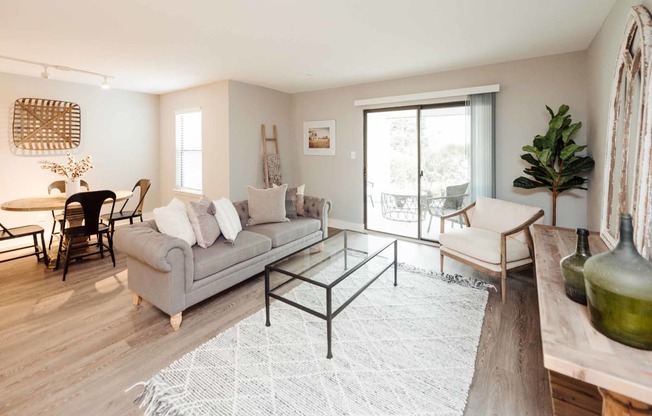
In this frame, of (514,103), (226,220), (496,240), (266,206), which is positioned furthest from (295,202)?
(514,103)

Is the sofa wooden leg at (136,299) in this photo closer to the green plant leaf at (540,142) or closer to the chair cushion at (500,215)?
the chair cushion at (500,215)

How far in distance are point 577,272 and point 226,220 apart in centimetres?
271

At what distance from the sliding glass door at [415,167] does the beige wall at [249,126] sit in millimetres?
1693

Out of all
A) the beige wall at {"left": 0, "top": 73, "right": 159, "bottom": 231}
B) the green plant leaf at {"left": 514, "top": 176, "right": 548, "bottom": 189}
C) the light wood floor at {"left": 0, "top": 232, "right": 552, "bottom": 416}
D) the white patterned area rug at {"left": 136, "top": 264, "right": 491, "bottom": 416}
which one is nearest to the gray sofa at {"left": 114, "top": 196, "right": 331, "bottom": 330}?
the light wood floor at {"left": 0, "top": 232, "right": 552, "bottom": 416}

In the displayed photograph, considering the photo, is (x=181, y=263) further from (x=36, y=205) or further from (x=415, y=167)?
(x=415, y=167)

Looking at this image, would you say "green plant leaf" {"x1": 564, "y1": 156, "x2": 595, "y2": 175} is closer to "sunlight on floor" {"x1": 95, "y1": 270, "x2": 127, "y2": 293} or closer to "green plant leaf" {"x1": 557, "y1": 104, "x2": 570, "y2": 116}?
"green plant leaf" {"x1": 557, "y1": 104, "x2": 570, "y2": 116}

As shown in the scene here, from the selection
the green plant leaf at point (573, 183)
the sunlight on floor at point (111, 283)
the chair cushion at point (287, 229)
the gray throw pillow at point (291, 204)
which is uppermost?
the green plant leaf at point (573, 183)

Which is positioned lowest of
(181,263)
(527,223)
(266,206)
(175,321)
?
(175,321)

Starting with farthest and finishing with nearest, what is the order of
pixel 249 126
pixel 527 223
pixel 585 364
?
pixel 249 126 < pixel 527 223 < pixel 585 364

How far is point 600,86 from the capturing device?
2863 mm

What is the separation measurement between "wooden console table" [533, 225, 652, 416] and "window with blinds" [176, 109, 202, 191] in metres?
5.42

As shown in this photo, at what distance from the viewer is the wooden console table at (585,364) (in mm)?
976

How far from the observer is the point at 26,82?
4.50 meters

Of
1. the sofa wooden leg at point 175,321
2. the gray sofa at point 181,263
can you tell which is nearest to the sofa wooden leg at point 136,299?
the gray sofa at point 181,263
